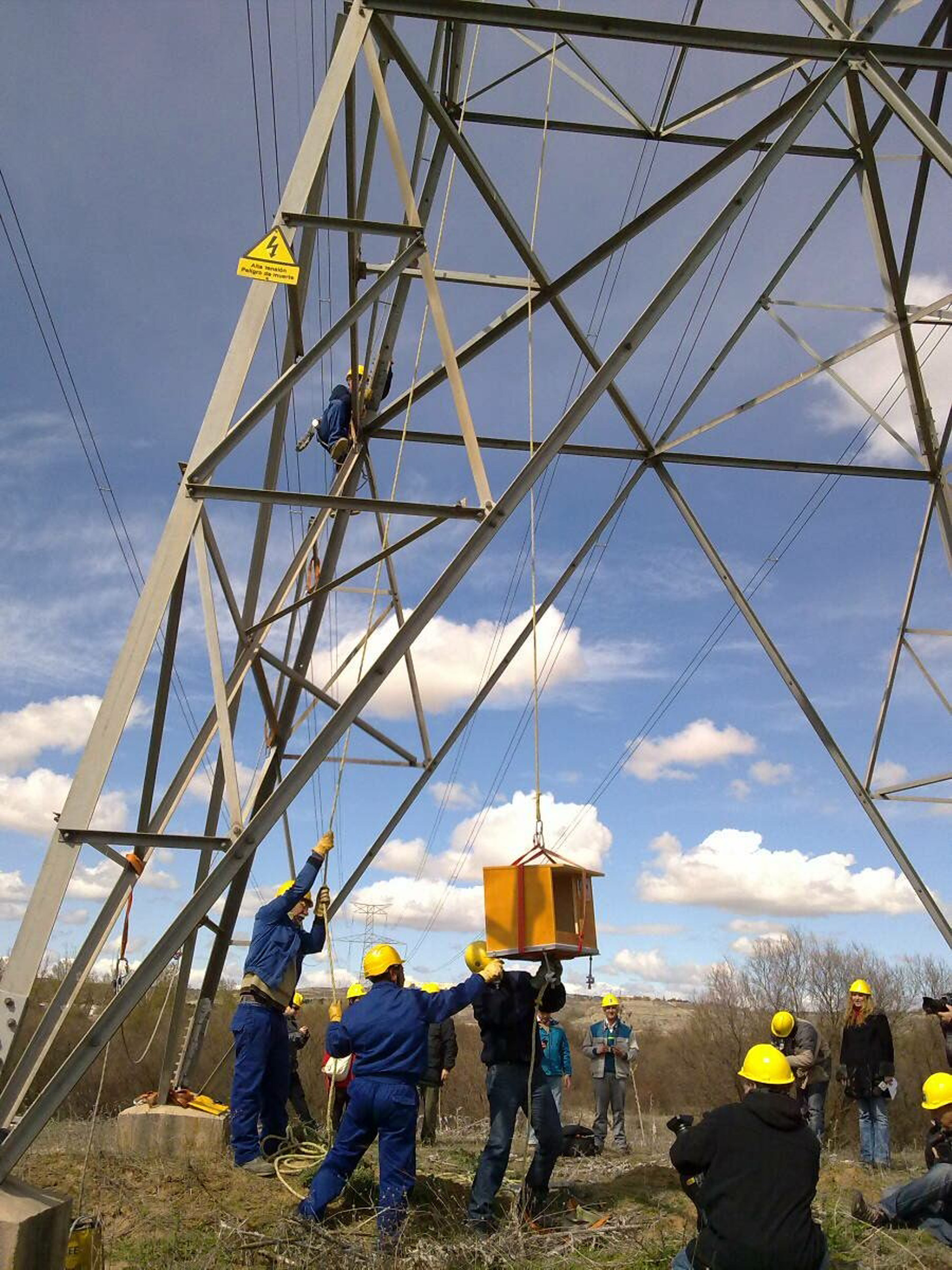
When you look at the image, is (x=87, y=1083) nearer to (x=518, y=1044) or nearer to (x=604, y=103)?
(x=518, y=1044)

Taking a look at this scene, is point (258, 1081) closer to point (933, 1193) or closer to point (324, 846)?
point (324, 846)

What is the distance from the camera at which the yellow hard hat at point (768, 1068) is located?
5156 mm

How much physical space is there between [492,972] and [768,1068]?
1920 mm

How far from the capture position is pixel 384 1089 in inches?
241

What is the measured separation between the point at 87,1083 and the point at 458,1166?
26.5 metres

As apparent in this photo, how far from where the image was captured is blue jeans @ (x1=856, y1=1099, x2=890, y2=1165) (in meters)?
10.1

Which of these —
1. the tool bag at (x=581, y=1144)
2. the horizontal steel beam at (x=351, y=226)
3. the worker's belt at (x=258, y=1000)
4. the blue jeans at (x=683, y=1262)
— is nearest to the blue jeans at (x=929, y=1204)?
the blue jeans at (x=683, y=1262)

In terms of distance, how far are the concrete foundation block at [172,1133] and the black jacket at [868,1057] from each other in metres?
5.98

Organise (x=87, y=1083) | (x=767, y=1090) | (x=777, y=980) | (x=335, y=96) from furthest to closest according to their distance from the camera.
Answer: (x=777, y=980) < (x=87, y=1083) < (x=335, y=96) < (x=767, y=1090)

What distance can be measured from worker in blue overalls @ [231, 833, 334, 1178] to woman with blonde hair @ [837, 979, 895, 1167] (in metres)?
5.72

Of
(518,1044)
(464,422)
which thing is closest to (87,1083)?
(518,1044)

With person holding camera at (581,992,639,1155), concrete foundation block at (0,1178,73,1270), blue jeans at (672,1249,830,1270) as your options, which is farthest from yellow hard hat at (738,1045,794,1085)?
person holding camera at (581,992,639,1155)

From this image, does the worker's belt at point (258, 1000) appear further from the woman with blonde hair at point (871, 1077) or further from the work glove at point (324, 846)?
the woman with blonde hair at point (871, 1077)

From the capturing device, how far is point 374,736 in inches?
384
